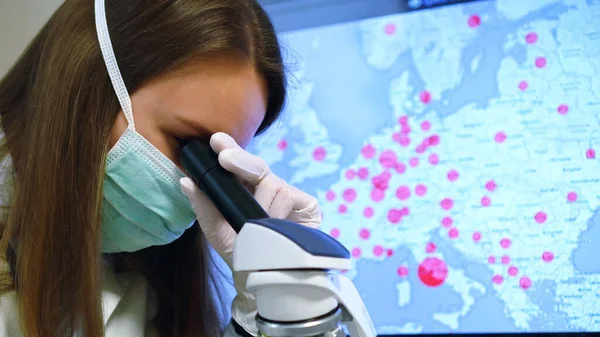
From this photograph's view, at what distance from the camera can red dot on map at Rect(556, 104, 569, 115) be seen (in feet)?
2.43

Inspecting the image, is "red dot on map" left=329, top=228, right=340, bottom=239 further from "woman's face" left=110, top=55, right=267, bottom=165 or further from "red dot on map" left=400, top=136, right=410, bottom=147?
"woman's face" left=110, top=55, right=267, bottom=165

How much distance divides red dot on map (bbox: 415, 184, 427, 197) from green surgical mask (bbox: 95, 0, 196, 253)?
1.24ft

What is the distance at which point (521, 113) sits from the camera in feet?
2.49

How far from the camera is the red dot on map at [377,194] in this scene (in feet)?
2.67

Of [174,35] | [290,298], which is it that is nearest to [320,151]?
[174,35]

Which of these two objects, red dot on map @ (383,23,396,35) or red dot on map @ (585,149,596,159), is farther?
red dot on map @ (383,23,396,35)

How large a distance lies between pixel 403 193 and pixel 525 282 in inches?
9.1

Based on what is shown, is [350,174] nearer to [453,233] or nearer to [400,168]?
[400,168]

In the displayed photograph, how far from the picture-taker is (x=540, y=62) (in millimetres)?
758

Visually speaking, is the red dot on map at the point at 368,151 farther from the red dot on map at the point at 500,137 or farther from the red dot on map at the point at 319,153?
the red dot on map at the point at 500,137

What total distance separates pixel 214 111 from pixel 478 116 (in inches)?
17.6

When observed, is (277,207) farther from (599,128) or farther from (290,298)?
(599,128)

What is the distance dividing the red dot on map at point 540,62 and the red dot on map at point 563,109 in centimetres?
7

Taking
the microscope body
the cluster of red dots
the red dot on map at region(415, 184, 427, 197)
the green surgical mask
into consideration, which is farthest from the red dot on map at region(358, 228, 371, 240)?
the microscope body
